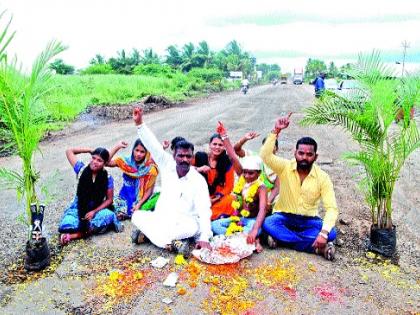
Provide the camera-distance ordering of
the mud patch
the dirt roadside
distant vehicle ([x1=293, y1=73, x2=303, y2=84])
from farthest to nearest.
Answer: distant vehicle ([x1=293, y1=73, x2=303, y2=84]) → the mud patch → the dirt roadside

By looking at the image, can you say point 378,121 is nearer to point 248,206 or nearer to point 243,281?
point 248,206

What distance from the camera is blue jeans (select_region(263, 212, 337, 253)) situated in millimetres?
5195

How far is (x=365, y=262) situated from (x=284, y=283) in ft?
3.91

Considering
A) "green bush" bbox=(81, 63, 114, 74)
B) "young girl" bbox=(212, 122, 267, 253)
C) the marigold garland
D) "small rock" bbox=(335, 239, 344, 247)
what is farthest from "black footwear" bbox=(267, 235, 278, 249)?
"green bush" bbox=(81, 63, 114, 74)

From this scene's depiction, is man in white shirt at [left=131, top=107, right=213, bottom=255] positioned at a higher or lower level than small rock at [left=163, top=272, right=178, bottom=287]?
higher

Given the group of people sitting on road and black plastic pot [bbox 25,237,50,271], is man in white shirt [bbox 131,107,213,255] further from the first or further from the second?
black plastic pot [bbox 25,237,50,271]

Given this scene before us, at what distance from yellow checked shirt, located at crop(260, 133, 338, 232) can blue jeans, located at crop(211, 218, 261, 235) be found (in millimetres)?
379

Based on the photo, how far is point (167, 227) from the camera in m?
5.13

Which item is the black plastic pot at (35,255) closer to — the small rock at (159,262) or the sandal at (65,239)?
the sandal at (65,239)

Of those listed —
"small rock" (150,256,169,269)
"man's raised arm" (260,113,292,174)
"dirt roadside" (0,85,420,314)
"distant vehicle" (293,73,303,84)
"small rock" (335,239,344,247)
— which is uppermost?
"man's raised arm" (260,113,292,174)

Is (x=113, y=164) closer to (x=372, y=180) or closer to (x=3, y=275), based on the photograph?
(x=3, y=275)

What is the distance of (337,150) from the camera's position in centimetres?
1170

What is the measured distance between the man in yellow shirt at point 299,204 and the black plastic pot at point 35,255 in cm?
247

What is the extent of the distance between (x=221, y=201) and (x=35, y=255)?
225 cm
